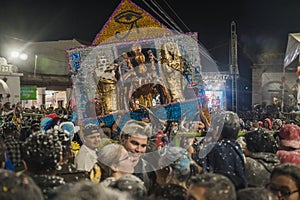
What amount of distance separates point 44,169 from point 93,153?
1.66 m

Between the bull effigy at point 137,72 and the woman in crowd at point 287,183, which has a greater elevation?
the bull effigy at point 137,72

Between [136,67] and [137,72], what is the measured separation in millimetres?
137

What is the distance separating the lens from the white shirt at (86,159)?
12.8ft

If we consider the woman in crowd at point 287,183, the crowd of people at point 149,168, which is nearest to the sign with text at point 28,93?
the crowd of people at point 149,168

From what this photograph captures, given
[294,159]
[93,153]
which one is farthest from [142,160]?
[294,159]

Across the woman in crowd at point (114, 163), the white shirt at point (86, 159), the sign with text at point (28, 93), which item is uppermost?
the sign with text at point (28, 93)

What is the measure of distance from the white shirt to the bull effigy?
3573 mm

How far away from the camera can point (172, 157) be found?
10.3 ft

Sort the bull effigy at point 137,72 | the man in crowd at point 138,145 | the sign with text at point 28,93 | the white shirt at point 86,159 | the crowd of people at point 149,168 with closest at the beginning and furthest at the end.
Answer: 1. the crowd of people at point 149,168
2. the man in crowd at point 138,145
3. the white shirt at point 86,159
4. the bull effigy at point 137,72
5. the sign with text at point 28,93

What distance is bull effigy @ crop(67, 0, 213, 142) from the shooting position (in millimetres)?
8219

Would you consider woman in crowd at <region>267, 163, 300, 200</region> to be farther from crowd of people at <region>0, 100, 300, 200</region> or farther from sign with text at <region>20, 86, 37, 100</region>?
sign with text at <region>20, 86, 37, 100</region>

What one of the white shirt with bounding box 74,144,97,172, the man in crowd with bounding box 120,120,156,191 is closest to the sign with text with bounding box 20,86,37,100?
the white shirt with bounding box 74,144,97,172

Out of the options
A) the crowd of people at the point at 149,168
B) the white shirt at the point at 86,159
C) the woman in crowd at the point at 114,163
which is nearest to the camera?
the crowd of people at the point at 149,168

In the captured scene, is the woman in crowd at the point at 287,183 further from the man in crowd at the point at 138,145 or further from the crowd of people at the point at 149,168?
the man in crowd at the point at 138,145
